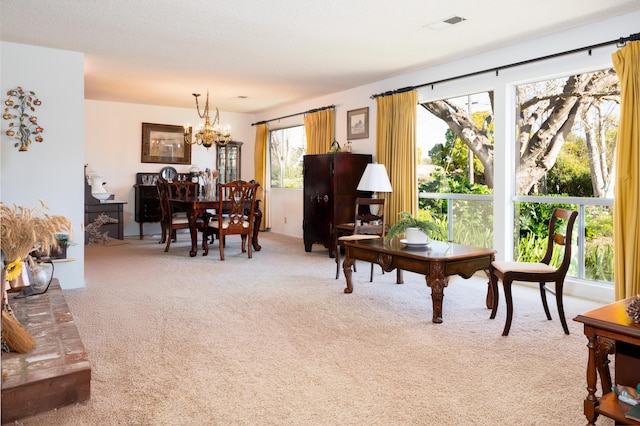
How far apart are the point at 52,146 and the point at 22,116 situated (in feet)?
1.22

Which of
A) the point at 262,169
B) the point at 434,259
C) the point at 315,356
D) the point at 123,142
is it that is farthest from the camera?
the point at 262,169

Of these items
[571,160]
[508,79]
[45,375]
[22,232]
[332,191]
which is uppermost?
[508,79]

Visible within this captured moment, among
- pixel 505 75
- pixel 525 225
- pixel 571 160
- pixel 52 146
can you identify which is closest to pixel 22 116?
pixel 52 146

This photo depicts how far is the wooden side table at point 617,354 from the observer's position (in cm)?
187

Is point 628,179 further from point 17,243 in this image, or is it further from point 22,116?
A: point 22,116

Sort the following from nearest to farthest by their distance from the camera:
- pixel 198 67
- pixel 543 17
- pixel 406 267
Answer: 1. pixel 406 267
2. pixel 543 17
3. pixel 198 67

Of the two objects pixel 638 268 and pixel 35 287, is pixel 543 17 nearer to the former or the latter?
pixel 638 268

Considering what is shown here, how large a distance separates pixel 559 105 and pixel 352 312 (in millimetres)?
2943

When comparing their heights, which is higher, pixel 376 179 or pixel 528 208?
pixel 376 179

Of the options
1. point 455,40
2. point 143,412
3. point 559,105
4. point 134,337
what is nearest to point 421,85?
point 455,40

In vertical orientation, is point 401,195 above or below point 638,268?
above

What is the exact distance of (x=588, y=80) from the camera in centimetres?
448

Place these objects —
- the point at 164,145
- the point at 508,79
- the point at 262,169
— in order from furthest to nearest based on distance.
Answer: the point at 262,169, the point at 164,145, the point at 508,79

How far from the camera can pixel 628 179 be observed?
387 cm
